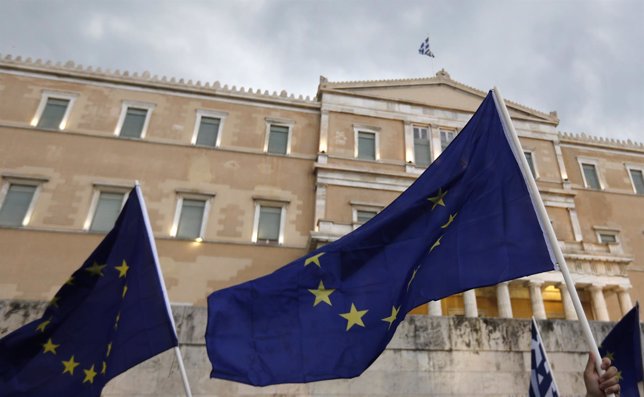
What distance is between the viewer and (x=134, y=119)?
70.3ft

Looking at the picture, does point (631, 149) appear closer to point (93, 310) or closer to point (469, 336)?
point (469, 336)

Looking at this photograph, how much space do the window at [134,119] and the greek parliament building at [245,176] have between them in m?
0.07

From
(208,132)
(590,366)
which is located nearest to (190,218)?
(208,132)

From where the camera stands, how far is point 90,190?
19.3m

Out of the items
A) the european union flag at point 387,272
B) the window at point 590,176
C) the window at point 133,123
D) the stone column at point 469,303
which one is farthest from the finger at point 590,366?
the window at point 590,176

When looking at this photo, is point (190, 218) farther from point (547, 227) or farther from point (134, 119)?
point (547, 227)

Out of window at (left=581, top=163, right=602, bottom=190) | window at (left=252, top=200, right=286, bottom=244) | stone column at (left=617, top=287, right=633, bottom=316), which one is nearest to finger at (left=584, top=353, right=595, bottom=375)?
window at (left=252, top=200, right=286, bottom=244)

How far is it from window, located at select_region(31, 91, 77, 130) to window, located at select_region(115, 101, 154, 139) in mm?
2384

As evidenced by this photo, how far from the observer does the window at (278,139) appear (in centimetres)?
2206

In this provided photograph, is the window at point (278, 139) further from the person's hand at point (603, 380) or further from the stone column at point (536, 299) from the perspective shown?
the person's hand at point (603, 380)

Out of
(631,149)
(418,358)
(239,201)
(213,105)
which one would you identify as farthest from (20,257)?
(631,149)

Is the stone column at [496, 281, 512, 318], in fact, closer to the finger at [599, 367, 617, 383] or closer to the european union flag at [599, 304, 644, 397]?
the european union flag at [599, 304, 644, 397]

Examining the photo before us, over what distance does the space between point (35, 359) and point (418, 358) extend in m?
5.44

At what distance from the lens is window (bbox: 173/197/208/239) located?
63.6 ft
